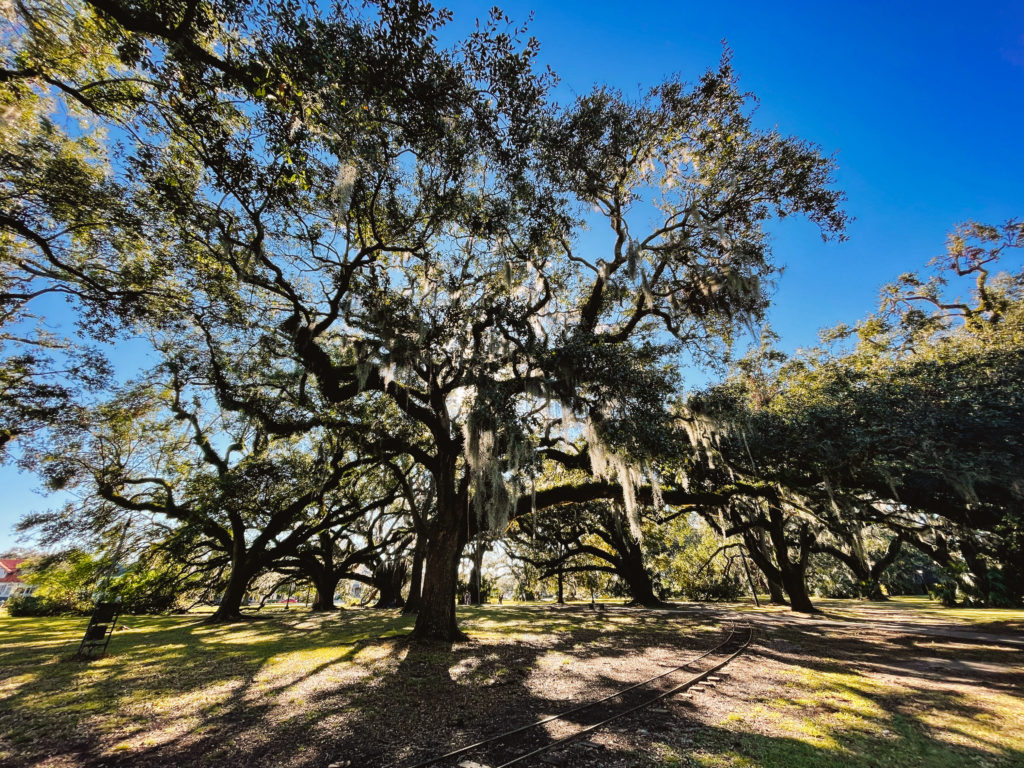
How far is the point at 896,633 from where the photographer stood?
1088 centimetres

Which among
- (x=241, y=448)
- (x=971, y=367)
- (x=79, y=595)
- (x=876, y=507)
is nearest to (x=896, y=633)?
(x=876, y=507)

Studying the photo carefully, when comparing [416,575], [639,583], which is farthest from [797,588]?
[416,575]

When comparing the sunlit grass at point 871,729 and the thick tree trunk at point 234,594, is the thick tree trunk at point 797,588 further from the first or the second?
the thick tree trunk at point 234,594

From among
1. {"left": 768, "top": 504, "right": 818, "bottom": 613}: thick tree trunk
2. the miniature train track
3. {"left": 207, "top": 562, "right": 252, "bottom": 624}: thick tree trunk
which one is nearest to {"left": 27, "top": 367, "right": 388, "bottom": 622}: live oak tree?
{"left": 207, "top": 562, "right": 252, "bottom": 624}: thick tree trunk

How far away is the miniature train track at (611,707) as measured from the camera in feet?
12.8

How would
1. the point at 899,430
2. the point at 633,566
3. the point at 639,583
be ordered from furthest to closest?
the point at 639,583 → the point at 633,566 → the point at 899,430

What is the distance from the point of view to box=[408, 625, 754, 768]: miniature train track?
12.8 ft

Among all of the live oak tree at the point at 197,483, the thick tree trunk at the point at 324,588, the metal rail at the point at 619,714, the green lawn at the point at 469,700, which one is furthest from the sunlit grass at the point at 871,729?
the thick tree trunk at the point at 324,588

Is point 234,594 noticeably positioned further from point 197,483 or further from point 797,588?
point 797,588

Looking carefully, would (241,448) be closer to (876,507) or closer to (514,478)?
(514,478)

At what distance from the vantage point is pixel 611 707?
529 cm

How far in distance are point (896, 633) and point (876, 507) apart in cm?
495

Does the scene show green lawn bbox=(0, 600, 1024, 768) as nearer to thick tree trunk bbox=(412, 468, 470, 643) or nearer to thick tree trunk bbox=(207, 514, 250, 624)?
thick tree trunk bbox=(412, 468, 470, 643)

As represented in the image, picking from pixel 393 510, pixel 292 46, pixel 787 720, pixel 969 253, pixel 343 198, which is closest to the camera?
pixel 787 720
